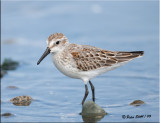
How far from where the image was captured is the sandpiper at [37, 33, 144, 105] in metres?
9.23

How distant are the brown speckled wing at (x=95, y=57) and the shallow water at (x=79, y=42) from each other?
0.97 meters

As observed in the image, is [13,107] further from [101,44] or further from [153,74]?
[101,44]

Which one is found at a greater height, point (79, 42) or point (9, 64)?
point (79, 42)

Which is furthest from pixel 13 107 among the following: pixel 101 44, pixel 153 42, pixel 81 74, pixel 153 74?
pixel 153 42

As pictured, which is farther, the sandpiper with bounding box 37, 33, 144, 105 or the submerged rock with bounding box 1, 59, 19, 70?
the submerged rock with bounding box 1, 59, 19, 70

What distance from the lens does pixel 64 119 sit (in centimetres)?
853

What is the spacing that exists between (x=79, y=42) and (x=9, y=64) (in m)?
2.79

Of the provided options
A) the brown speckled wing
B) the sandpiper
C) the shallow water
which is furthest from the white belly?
the shallow water

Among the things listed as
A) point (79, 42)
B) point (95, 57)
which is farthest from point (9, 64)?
point (95, 57)

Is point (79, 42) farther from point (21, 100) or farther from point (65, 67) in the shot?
point (65, 67)

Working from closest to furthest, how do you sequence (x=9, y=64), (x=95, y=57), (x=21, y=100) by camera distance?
(x=95, y=57), (x=21, y=100), (x=9, y=64)

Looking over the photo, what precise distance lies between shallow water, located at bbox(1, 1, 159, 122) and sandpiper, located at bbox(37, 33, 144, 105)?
84cm

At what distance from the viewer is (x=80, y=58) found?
9.40m

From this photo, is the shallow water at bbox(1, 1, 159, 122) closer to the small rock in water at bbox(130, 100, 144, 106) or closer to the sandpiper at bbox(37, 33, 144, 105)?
the small rock in water at bbox(130, 100, 144, 106)
